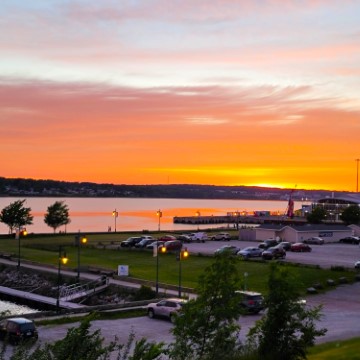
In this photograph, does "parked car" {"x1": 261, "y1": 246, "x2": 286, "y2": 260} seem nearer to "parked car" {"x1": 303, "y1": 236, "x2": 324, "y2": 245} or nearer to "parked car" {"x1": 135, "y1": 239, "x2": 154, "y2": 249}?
"parked car" {"x1": 135, "y1": 239, "x2": 154, "y2": 249}

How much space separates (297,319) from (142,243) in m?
48.6

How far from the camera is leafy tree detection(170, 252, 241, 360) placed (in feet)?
49.1

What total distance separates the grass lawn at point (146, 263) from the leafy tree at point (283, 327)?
55.3 ft

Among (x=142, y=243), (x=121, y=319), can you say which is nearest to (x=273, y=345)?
(x=121, y=319)

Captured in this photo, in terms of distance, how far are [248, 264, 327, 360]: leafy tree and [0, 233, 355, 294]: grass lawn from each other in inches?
664

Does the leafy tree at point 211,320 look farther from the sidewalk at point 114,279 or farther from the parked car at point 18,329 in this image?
the sidewalk at point 114,279

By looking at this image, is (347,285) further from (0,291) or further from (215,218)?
(215,218)

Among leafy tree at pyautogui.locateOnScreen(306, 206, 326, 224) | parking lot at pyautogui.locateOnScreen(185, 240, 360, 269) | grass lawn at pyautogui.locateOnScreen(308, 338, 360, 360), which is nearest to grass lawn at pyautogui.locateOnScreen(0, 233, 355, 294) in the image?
parking lot at pyautogui.locateOnScreen(185, 240, 360, 269)

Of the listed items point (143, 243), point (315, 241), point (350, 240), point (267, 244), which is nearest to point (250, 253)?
point (267, 244)

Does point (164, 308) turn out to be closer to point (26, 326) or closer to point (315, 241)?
point (26, 326)

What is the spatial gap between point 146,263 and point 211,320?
38782 millimetres

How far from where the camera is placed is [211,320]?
15555mm

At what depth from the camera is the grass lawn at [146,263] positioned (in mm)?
44031

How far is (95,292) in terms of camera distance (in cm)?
4412
